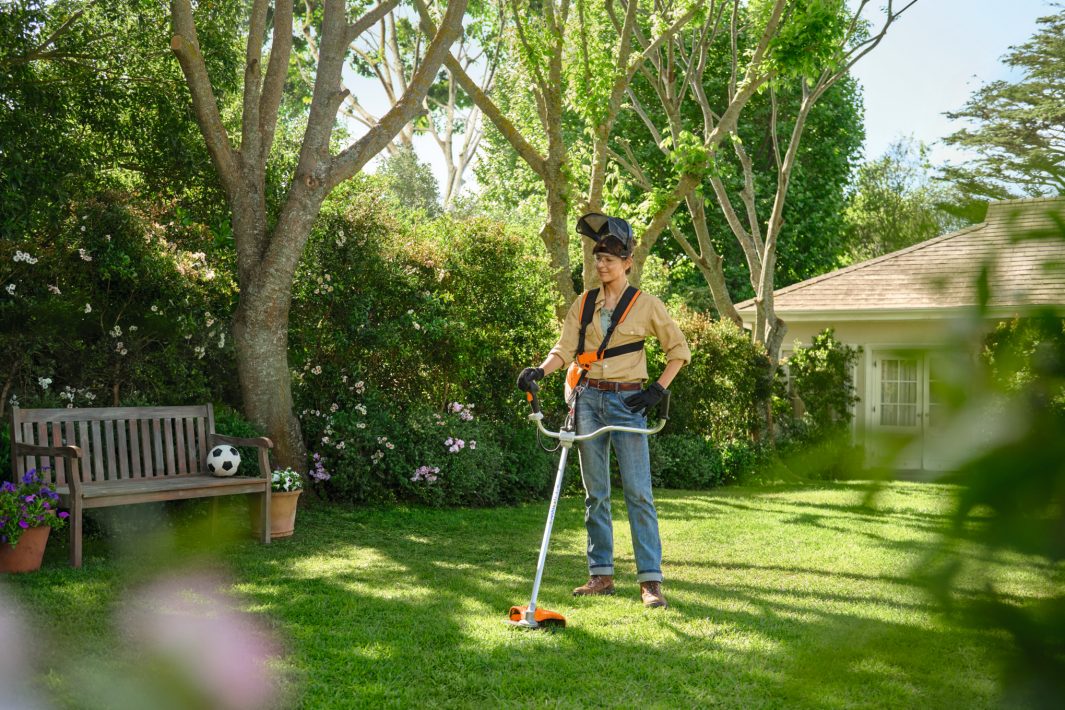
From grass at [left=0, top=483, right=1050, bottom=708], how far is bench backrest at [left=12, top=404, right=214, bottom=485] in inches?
25.3

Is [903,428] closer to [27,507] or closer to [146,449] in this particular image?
[27,507]

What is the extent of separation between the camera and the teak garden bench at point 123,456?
652 cm

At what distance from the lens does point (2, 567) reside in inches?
238

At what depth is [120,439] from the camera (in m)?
7.43

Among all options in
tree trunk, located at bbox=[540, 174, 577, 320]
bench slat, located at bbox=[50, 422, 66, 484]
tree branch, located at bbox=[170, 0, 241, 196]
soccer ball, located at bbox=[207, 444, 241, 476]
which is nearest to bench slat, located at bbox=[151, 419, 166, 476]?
soccer ball, located at bbox=[207, 444, 241, 476]

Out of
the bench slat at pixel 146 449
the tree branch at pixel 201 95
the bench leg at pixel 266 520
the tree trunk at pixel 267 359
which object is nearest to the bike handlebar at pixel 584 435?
the bench leg at pixel 266 520

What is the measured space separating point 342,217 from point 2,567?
191 inches

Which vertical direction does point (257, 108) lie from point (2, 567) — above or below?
above

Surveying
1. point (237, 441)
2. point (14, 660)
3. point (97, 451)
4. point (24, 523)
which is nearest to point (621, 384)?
point (14, 660)

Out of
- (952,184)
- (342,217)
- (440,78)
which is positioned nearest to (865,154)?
(440,78)

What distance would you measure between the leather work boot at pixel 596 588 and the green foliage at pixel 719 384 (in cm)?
745

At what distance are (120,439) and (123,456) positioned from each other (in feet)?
0.44

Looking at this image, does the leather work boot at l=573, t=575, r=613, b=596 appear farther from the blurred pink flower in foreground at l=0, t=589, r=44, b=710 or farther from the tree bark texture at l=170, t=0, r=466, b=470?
the tree bark texture at l=170, t=0, r=466, b=470

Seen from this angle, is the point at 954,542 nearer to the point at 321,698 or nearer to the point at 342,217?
the point at 321,698
